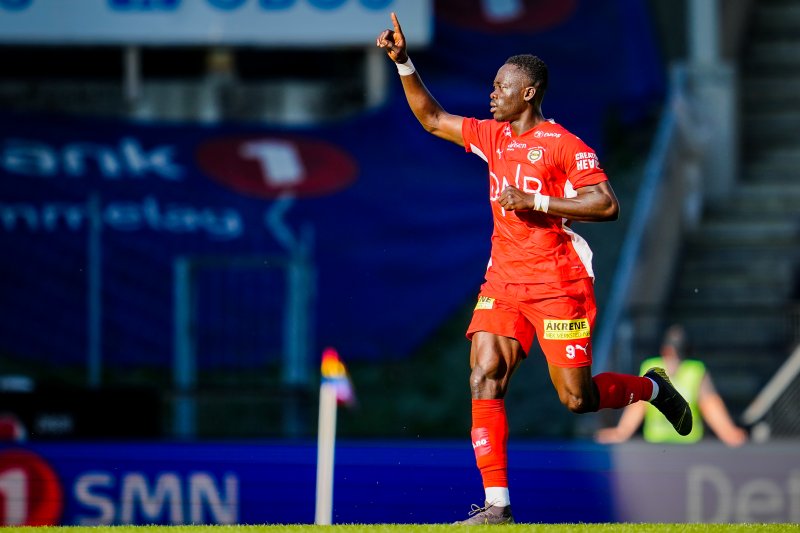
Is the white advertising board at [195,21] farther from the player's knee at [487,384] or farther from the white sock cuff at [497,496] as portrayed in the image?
the white sock cuff at [497,496]

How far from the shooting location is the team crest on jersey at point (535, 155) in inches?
343

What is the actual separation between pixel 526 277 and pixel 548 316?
23 cm

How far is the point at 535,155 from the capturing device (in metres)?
8.72

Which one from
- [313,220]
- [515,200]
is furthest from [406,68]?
[313,220]

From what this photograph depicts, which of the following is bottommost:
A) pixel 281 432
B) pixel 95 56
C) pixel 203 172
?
pixel 281 432

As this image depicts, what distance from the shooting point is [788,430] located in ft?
53.0

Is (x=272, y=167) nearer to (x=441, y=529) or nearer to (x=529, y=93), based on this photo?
(x=529, y=93)

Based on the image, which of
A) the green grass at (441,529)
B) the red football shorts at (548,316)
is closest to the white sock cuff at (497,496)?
the green grass at (441,529)

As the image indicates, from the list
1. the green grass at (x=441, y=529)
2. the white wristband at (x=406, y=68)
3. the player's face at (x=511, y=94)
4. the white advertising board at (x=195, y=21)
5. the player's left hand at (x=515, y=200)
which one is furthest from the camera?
the white advertising board at (x=195, y=21)

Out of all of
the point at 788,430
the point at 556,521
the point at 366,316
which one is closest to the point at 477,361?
the point at 556,521

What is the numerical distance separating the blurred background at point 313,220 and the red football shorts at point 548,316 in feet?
22.9

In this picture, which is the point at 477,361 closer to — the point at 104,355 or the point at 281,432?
the point at 281,432

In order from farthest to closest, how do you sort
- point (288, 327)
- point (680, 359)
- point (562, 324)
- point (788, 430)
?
point (288, 327) < point (788, 430) < point (680, 359) < point (562, 324)

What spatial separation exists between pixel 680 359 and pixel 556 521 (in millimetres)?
4514
